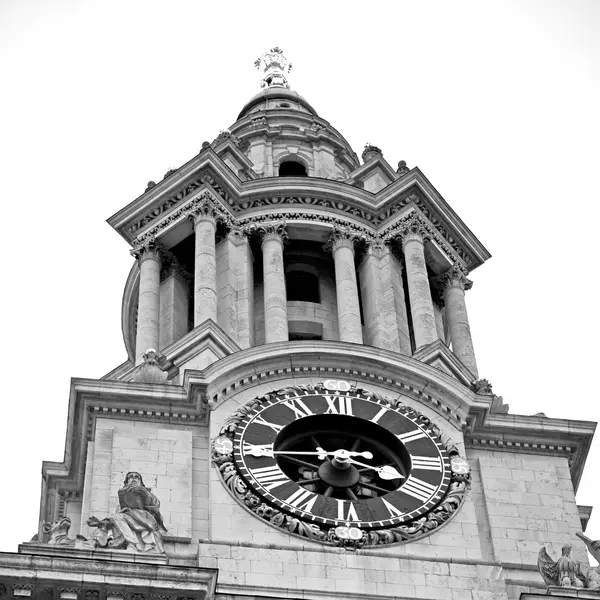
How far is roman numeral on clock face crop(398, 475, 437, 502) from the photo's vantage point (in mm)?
41938

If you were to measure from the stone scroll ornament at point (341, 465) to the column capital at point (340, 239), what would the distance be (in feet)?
22.7

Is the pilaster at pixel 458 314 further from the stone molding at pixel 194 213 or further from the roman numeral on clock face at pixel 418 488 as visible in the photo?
the roman numeral on clock face at pixel 418 488

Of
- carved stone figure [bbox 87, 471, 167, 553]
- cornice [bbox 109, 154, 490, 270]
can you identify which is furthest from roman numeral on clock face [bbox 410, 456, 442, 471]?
cornice [bbox 109, 154, 490, 270]

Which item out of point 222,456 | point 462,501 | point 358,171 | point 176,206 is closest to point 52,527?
point 222,456

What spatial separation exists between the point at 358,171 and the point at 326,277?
4.66 meters

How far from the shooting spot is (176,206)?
51219mm

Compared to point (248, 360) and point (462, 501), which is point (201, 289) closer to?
point (248, 360)

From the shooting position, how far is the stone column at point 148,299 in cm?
4777

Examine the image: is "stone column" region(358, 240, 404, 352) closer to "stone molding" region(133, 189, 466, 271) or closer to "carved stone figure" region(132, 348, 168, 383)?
"stone molding" region(133, 189, 466, 271)

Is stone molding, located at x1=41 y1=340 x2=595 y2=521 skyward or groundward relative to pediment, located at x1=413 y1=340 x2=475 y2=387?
groundward

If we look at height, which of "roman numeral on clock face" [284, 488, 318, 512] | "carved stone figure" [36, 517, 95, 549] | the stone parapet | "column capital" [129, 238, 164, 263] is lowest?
the stone parapet

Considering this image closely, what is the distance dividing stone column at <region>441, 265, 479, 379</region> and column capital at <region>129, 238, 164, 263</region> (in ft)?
22.1

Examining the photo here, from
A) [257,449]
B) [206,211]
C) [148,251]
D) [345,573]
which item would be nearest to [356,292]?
[206,211]

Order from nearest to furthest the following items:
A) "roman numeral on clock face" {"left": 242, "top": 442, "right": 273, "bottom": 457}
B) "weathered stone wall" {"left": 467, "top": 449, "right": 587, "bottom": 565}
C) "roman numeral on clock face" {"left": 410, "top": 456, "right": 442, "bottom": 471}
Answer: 1. "weathered stone wall" {"left": 467, "top": 449, "right": 587, "bottom": 565}
2. "roman numeral on clock face" {"left": 242, "top": 442, "right": 273, "bottom": 457}
3. "roman numeral on clock face" {"left": 410, "top": 456, "right": 442, "bottom": 471}
